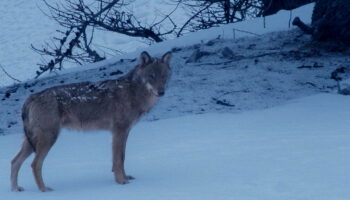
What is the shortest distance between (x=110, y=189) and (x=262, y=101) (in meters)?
3.99

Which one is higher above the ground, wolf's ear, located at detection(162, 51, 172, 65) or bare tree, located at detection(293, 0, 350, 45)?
bare tree, located at detection(293, 0, 350, 45)

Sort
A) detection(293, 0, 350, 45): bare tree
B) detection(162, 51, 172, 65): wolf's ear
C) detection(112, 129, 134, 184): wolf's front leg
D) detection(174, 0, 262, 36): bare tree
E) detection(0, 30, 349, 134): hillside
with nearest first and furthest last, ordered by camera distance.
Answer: detection(112, 129, 134, 184): wolf's front leg → detection(162, 51, 172, 65): wolf's ear → detection(0, 30, 349, 134): hillside → detection(293, 0, 350, 45): bare tree → detection(174, 0, 262, 36): bare tree

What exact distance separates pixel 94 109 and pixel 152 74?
79cm

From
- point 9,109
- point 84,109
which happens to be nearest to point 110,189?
point 84,109

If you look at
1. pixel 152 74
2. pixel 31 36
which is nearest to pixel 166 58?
pixel 152 74

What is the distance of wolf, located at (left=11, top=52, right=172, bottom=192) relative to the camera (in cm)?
690

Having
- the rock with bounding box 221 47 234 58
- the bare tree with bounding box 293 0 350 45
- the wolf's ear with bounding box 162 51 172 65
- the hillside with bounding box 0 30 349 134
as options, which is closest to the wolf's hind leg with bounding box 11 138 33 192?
the wolf's ear with bounding box 162 51 172 65

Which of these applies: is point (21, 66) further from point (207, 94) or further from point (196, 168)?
point (196, 168)

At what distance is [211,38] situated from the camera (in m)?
13.7

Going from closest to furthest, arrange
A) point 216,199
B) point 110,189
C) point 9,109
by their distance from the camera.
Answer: point 216,199, point 110,189, point 9,109

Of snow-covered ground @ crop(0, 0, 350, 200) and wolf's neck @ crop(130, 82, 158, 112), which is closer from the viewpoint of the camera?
snow-covered ground @ crop(0, 0, 350, 200)

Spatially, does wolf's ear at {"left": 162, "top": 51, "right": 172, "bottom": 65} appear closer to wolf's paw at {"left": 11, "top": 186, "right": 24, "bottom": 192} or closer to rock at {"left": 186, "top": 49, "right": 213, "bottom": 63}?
wolf's paw at {"left": 11, "top": 186, "right": 24, "bottom": 192}

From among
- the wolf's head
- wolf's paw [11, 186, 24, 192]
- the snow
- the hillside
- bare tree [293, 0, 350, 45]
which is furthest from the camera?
bare tree [293, 0, 350, 45]

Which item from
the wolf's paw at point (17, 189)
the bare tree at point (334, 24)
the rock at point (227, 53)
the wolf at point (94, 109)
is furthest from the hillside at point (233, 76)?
the wolf's paw at point (17, 189)
